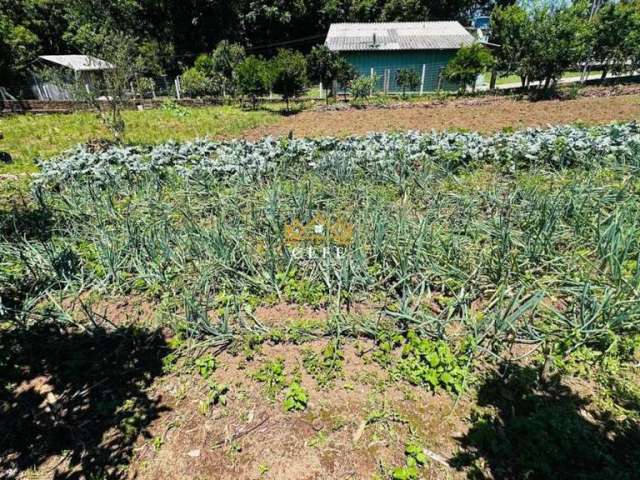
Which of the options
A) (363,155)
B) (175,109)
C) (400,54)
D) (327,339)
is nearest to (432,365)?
(327,339)

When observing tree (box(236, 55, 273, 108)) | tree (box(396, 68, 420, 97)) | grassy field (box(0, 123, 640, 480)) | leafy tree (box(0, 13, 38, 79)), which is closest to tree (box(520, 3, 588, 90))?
tree (box(396, 68, 420, 97))

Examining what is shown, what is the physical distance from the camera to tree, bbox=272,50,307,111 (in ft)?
47.2

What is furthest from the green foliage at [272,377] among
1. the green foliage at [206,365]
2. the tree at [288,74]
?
the tree at [288,74]

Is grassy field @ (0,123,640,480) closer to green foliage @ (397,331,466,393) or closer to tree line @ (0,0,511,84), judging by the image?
green foliage @ (397,331,466,393)

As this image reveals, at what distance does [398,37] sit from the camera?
22328 millimetres

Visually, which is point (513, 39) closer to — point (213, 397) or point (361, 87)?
point (361, 87)

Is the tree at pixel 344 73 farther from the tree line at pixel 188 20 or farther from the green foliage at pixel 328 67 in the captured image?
the tree line at pixel 188 20

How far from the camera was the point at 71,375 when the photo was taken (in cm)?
261

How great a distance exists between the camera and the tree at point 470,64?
666 inches

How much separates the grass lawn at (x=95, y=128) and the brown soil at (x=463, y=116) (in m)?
1.45

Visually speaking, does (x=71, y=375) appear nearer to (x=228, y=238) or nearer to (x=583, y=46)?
(x=228, y=238)

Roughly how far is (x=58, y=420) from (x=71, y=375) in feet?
1.31

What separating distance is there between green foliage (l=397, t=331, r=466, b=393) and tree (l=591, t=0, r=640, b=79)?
69.4 ft

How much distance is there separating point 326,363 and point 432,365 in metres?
0.72
